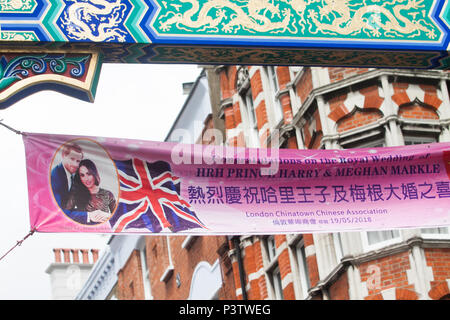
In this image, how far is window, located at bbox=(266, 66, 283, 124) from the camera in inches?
754

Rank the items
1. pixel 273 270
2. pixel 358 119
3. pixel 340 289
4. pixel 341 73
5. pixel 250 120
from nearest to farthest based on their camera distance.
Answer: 1. pixel 340 289
2. pixel 358 119
3. pixel 341 73
4. pixel 273 270
5. pixel 250 120


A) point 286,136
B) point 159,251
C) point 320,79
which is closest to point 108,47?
point 320,79

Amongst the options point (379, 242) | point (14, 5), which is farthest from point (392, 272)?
point (14, 5)

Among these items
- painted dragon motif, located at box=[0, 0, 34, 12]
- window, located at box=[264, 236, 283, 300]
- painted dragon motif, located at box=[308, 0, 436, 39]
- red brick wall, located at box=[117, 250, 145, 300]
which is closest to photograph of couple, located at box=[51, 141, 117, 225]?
painted dragon motif, located at box=[0, 0, 34, 12]

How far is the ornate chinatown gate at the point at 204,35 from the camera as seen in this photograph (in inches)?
256

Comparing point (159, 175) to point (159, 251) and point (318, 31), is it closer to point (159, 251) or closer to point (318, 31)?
point (318, 31)

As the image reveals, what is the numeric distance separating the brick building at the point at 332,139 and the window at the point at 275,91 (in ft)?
0.09

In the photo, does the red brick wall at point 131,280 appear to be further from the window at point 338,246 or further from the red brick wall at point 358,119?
the red brick wall at point 358,119

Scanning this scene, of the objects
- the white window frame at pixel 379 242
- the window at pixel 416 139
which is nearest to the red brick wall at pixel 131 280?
the white window frame at pixel 379 242

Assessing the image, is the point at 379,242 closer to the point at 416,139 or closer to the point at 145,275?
the point at 416,139

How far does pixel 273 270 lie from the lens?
64.5ft

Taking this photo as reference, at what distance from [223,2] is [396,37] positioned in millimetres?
1361

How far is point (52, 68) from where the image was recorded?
259 inches

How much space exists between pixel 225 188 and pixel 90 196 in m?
1.06
